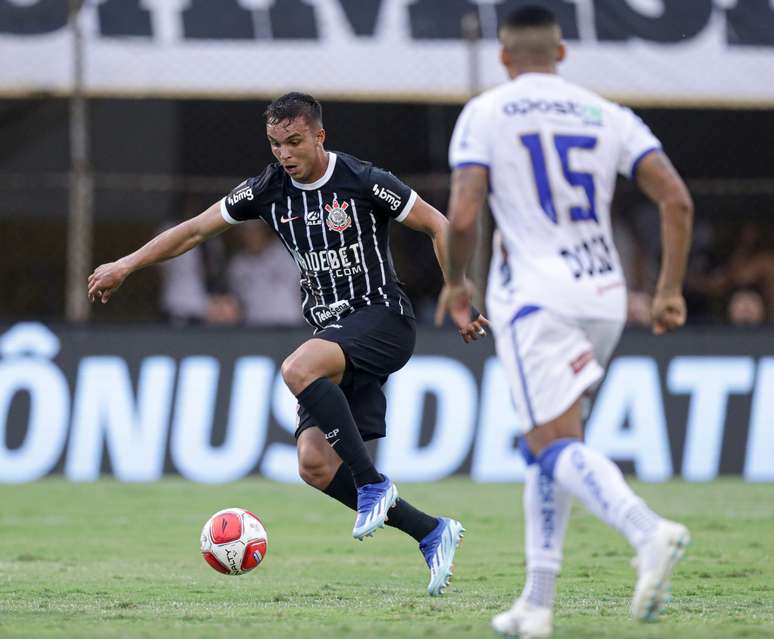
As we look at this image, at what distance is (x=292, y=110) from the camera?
7398 mm

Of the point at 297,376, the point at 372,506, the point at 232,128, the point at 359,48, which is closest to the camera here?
the point at 372,506

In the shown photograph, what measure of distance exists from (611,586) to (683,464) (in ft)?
20.7

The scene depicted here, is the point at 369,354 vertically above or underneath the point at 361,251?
underneath

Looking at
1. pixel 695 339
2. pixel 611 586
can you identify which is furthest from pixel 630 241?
pixel 611 586

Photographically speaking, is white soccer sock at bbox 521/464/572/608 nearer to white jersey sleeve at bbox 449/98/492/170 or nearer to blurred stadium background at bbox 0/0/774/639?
white jersey sleeve at bbox 449/98/492/170

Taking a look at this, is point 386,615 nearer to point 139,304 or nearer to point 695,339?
point 695,339

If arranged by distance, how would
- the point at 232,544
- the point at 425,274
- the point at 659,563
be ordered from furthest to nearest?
1. the point at 425,274
2. the point at 232,544
3. the point at 659,563

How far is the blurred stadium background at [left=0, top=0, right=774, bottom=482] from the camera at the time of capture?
44.1 ft

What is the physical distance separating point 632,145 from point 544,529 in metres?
1.42

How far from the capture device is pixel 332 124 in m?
17.1

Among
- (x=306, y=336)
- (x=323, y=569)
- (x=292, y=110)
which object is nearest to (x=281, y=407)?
(x=306, y=336)

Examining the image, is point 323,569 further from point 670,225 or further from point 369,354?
point 670,225

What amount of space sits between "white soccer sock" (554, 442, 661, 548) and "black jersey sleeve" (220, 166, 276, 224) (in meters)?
2.77

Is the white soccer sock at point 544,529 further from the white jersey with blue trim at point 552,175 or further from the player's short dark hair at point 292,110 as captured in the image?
the player's short dark hair at point 292,110
